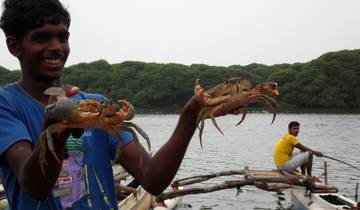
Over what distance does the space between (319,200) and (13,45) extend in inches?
446

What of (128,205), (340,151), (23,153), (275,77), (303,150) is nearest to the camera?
(23,153)

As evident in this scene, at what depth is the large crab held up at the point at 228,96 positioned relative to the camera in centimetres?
244

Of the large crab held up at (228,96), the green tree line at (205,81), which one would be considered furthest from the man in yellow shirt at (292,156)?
the green tree line at (205,81)

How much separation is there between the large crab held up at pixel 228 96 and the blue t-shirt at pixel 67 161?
1.83 feet

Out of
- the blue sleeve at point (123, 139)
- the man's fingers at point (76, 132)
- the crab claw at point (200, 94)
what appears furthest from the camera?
the blue sleeve at point (123, 139)

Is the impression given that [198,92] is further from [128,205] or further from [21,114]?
[128,205]

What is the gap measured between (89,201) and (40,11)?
1.10 m

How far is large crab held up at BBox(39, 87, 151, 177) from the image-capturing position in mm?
1989

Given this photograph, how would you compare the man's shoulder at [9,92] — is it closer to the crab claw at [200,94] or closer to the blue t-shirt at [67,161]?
the blue t-shirt at [67,161]

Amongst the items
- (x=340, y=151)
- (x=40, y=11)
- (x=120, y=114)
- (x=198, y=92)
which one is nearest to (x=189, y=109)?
(x=198, y=92)

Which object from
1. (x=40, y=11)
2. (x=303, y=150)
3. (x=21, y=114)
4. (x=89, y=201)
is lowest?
(x=303, y=150)

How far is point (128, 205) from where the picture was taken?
10.2 meters

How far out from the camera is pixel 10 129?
225cm

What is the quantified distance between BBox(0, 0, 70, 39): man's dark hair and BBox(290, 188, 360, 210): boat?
10.4 meters
